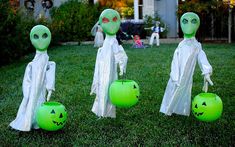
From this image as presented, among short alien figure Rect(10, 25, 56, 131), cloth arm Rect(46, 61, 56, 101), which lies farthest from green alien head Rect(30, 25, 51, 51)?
cloth arm Rect(46, 61, 56, 101)

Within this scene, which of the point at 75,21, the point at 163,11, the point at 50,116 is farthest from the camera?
the point at 163,11

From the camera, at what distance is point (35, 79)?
566 cm

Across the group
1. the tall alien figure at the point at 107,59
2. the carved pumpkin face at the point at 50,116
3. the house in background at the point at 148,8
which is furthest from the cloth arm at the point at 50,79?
the house in background at the point at 148,8

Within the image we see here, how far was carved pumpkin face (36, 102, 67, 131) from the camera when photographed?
17.4 feet

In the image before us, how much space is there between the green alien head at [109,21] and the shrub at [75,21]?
1722 centimetres

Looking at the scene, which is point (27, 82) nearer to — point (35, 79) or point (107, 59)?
point (35, 79)

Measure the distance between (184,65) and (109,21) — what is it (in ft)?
3.89

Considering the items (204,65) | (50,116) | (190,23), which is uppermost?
(190,23)

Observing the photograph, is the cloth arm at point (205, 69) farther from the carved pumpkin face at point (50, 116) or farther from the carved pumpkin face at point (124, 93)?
the carved pumpkin face at point (50, 116)

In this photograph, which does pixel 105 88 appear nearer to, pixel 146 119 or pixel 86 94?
pixel 146 119

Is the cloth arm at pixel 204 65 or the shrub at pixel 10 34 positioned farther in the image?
the shrub at pixel 10 34

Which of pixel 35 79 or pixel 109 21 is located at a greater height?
pixel 109 21

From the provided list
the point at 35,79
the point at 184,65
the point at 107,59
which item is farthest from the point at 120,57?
the point at 35,79

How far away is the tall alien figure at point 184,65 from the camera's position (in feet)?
20.2
